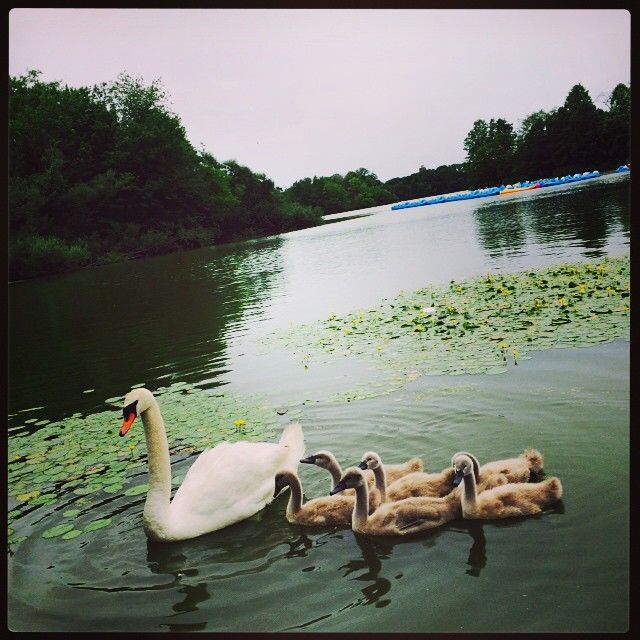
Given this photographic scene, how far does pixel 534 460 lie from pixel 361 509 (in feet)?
3.67

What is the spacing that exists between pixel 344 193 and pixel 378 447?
447 centimetres

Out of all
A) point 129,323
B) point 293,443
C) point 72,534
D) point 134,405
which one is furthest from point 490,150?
point 129,323

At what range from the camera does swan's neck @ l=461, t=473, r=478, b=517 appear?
11.0 feet

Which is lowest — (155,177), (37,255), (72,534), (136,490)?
(72,534)

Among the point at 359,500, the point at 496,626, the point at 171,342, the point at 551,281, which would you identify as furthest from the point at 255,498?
the point at 551,281

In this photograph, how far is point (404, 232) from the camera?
495 inches

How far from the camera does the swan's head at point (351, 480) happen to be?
11.2 feet

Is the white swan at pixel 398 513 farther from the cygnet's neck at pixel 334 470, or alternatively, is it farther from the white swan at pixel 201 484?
the white swan at pixel 201 484

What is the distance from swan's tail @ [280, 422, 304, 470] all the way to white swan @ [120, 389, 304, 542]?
0.44 feet

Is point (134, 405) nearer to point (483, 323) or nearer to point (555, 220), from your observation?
point (483, 323)

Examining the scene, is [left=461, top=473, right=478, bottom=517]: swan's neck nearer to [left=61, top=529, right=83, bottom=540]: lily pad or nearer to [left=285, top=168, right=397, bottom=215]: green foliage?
[left=61, top=529, right=83, bottom=540]: lily pad

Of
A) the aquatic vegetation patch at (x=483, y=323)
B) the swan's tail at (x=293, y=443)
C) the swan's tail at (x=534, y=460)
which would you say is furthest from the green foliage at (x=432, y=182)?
the swan's tail at (x=534, y=460)

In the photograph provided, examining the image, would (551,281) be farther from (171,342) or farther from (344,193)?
(171,342)

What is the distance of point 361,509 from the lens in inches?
135
